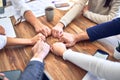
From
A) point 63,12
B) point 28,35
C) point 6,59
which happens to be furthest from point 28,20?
point 6,59

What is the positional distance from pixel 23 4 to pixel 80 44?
0.67 metres

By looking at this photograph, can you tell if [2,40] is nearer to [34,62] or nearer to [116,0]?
[34,62]

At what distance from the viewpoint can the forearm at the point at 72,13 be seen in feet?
4.82

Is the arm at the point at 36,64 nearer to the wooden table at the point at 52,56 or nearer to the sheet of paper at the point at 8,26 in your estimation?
the wooden table at the point at 52,56

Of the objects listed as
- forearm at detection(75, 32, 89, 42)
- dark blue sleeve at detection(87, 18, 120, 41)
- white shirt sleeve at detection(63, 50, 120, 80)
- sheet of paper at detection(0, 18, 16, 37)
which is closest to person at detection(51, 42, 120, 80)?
white shirt sleeve at detection(63, 50, 120, 80)

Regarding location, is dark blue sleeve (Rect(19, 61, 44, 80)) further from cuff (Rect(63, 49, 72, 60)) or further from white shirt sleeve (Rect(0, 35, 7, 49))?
white shirt sleeve (Rect(0, 35, 7, 49))

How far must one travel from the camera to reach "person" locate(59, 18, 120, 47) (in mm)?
1283

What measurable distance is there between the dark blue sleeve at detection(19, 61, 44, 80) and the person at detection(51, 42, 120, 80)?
157mm

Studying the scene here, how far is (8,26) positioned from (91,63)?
0.76 meters

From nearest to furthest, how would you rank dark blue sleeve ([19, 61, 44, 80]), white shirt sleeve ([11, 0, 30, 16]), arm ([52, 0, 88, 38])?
dark blue sleeve ([19, 61, 44, 80]) < arm ([52, 0, 88, 38]) < white shirt sleeve ([11, 0, 30, 16])

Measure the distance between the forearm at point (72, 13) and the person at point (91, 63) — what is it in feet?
0.87

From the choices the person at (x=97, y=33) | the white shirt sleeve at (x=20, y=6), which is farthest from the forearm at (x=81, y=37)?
the white shirt sleeve at (x=20, y=6)

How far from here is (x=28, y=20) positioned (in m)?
1.54

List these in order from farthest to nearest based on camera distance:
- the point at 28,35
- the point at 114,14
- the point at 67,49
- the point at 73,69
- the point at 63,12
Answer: the point at 63,12
the point at 114,14
the point at 28,35
the point at 67,49
the point at 73,69
